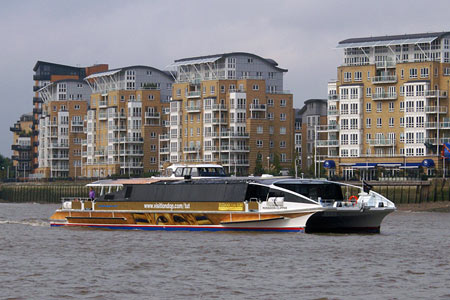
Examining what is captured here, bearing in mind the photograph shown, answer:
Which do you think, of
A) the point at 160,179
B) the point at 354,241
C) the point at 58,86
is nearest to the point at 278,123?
the point at 58,86

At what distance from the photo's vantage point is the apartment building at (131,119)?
570 feet

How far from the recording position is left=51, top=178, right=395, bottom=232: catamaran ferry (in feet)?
186

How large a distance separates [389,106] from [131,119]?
5365cm

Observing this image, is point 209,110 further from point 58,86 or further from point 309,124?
point 58,86

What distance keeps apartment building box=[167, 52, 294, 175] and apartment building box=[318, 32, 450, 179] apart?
47.2 ft

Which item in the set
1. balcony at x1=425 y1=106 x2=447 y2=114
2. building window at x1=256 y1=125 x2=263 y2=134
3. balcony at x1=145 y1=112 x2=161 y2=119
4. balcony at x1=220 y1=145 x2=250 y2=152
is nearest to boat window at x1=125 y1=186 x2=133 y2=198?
balcony at x1=425 y1=106 x2=447 y2=114

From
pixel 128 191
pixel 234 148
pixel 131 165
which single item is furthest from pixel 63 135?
pixel 128 191

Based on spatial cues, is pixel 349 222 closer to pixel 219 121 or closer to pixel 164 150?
pixel 219 121

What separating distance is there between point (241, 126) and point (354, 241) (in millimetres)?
99748

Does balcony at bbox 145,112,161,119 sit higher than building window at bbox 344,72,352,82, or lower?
lower

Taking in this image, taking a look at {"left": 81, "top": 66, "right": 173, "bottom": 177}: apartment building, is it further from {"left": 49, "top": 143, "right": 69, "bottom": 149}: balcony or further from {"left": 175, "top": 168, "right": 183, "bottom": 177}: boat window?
{"left": 175, "top": 168, "right": 183, "bottom": 177}: boat window

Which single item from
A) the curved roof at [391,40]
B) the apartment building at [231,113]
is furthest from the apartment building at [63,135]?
the curved roof at [391,40]

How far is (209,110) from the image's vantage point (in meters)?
156

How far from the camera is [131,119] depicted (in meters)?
174
